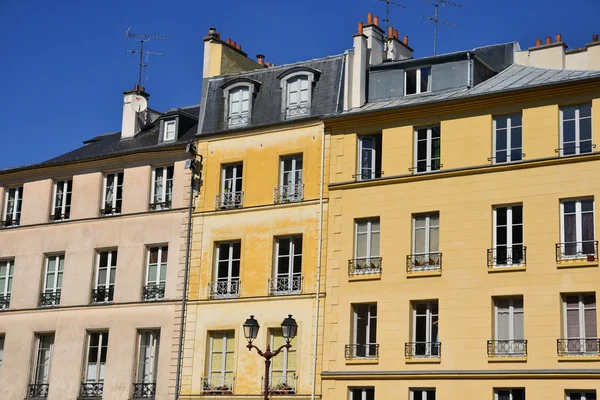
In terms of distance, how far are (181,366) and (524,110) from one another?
39.9ft

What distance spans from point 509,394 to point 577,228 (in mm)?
4325

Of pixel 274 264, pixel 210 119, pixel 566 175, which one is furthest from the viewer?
pixel 210 119

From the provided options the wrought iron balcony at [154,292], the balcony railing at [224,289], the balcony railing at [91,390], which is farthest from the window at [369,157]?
the balcony railing at [91,390]

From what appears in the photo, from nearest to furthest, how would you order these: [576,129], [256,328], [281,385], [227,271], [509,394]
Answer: [256,328] < [509,394] < [576,129] < [281,385] < [227,271]

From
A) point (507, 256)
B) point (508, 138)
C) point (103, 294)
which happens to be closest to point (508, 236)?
point (507, 256)

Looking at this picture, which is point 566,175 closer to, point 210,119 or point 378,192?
point 378,192

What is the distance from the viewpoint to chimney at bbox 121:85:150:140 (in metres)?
38.8

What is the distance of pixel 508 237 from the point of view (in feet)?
95.2

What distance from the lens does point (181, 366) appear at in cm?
3341

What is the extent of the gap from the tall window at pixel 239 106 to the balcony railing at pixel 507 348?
10.6 meters

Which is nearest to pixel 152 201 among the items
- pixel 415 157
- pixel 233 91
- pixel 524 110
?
pixel 233 91

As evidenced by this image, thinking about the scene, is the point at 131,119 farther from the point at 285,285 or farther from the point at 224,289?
the point at 285,285

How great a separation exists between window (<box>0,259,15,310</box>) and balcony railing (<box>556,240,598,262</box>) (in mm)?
18756

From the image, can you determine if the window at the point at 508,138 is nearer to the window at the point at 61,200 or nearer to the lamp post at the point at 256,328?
the lamp post at the point at 256,328
